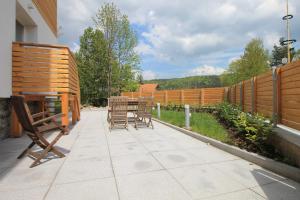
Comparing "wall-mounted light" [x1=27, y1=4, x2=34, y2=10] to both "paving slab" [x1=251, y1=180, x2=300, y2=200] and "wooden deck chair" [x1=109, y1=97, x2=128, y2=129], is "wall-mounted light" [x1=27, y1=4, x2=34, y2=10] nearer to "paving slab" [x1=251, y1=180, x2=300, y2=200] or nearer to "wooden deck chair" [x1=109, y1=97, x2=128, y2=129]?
"wooden deck chair" [x1=109, y1=97, x2=128, y2=129]

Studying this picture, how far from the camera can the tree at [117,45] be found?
2522 cm

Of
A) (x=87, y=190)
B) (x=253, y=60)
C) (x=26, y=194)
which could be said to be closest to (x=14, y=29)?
(x=26, y=194)

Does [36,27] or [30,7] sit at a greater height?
[30,7]

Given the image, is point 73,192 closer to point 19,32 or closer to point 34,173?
point 34,173

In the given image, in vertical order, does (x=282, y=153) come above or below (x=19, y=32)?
below

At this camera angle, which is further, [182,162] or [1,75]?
[1,75]

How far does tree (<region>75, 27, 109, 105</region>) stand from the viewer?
1034 inches

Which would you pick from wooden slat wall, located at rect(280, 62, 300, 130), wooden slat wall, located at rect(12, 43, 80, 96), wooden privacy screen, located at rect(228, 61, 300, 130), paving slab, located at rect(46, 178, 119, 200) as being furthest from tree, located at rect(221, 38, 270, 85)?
paving slab, located at rect(46, 178, 119, 200)

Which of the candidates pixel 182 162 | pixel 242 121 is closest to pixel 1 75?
pixel 182 162

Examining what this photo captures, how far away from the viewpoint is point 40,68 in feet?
21.9

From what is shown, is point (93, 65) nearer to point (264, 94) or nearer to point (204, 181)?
point (264, 94)

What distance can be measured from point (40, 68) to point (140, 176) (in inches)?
202

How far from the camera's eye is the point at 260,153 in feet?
13.4

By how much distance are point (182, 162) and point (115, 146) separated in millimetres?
1920
